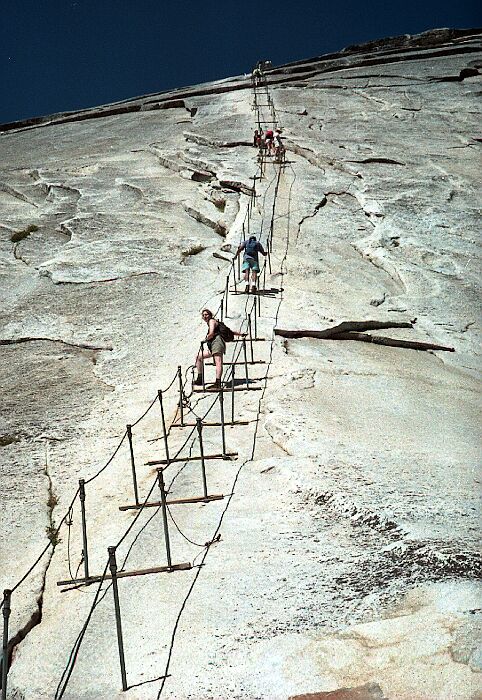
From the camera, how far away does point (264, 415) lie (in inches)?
358

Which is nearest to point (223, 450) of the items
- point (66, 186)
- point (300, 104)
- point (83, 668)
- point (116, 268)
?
point (83, 668)

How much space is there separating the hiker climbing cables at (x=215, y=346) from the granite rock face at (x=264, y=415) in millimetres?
471

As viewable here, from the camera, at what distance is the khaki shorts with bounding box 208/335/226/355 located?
34.6 ft

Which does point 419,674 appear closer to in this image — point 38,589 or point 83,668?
point 83,668

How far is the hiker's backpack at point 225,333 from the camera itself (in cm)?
1079

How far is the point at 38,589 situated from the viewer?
6953 millimetres

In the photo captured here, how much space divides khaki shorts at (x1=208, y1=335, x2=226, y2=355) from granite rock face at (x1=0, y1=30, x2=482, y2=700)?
52 cm

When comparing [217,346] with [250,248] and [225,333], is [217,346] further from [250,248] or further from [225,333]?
[250,248]

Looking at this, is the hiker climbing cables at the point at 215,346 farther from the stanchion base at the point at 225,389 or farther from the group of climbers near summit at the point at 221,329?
the stanchion base at the point at 225,389

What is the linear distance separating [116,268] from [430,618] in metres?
10.7

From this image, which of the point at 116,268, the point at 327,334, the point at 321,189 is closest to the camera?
the point at 327,334

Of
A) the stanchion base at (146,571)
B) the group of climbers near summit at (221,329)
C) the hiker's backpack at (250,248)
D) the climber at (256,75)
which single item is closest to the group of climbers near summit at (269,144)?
the group of climbers near summit at (221,329)

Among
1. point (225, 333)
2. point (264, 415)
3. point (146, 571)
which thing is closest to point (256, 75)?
point (225, 333)

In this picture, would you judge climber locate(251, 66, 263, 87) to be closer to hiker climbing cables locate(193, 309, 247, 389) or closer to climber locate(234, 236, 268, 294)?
climber locate(234, 236, 268, 294)
